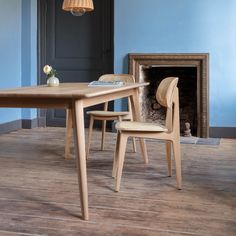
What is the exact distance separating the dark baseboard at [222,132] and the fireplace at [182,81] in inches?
3.7

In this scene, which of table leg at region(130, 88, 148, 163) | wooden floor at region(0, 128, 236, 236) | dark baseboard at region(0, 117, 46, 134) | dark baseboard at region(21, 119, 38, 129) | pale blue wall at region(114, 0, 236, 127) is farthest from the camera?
dark baseboard at region(21, 119, 38, 129)

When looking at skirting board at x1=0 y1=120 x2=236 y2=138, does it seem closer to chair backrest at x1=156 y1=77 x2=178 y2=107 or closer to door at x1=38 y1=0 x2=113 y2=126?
door at x1=38 y1=0 x2=113 y2=126

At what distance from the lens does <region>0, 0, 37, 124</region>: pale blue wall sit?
5.34 meters

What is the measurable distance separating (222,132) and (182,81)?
3.02 ft

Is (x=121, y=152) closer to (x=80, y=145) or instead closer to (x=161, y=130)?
(x=161, y=130)

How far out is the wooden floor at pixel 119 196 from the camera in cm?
216

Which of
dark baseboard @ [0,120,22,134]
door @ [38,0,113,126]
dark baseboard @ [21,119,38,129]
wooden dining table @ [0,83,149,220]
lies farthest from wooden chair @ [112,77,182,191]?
dark baseboard @ [21,119,38,129]

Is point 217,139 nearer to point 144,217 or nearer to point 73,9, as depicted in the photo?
point 73,9

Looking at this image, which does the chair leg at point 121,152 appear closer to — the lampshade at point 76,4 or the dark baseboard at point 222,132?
the lampshade at point 76,4

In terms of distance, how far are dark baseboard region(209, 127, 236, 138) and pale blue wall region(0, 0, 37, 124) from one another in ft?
8.32

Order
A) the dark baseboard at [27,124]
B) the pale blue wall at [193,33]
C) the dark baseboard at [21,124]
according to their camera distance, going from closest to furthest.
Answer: the pale blue wall at [193,33], the dark baseboard at [21,124], the dark baseboard at [27,124]

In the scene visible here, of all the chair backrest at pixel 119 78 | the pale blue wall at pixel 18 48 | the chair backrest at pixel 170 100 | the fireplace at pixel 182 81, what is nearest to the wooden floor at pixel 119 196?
the chair backrest at pixel 170 100

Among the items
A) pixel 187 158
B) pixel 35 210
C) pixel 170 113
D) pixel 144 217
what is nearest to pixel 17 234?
pixel 35 210

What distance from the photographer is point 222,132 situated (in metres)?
5.15
